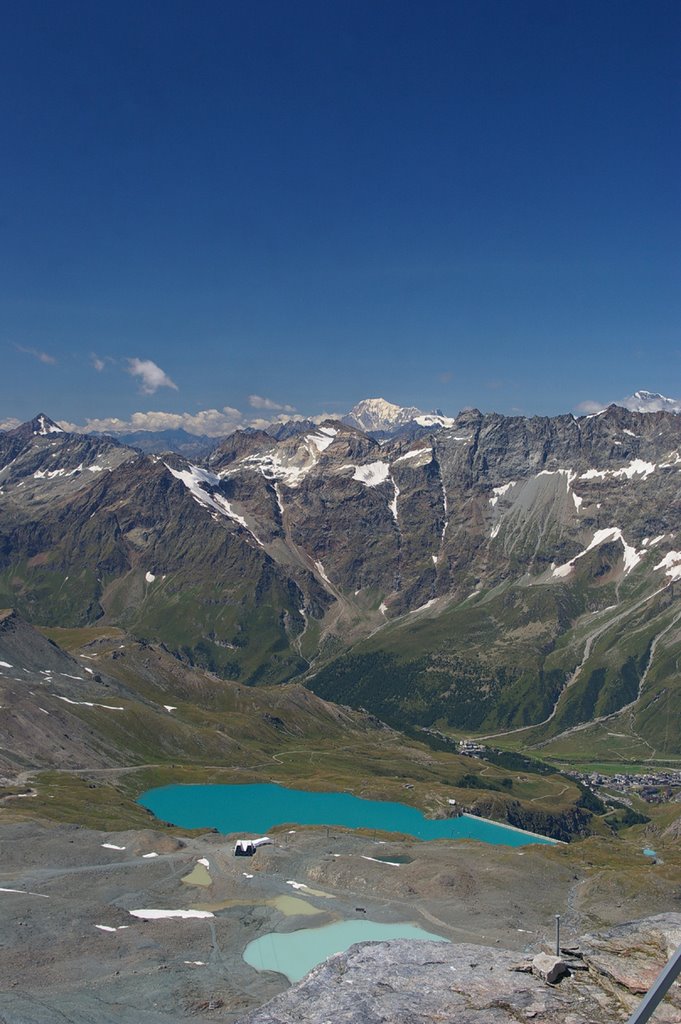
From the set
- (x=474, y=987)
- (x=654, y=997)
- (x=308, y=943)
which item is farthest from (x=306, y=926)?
(x=654, y=997)

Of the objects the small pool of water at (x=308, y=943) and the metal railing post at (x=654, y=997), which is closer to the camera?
the metal railing post at (x=654, y=997)

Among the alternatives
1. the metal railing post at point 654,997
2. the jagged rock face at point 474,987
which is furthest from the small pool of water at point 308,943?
the metal railing post at point 654,997

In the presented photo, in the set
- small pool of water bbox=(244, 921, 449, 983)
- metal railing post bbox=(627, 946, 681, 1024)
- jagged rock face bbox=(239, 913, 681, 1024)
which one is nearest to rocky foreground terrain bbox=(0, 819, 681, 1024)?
jagged rock face bbox=(239, 913, 681, 1024)

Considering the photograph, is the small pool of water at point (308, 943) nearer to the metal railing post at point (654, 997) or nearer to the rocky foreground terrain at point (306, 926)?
the rocky foreground terrain at point (306, 926)

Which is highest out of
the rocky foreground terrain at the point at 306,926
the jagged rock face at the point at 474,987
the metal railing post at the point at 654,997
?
the metal railing post at the point at 654,997

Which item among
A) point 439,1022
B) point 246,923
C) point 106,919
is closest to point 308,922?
point 246,923

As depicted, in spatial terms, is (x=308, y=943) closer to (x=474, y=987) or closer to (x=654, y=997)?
(x=474, y=987)
